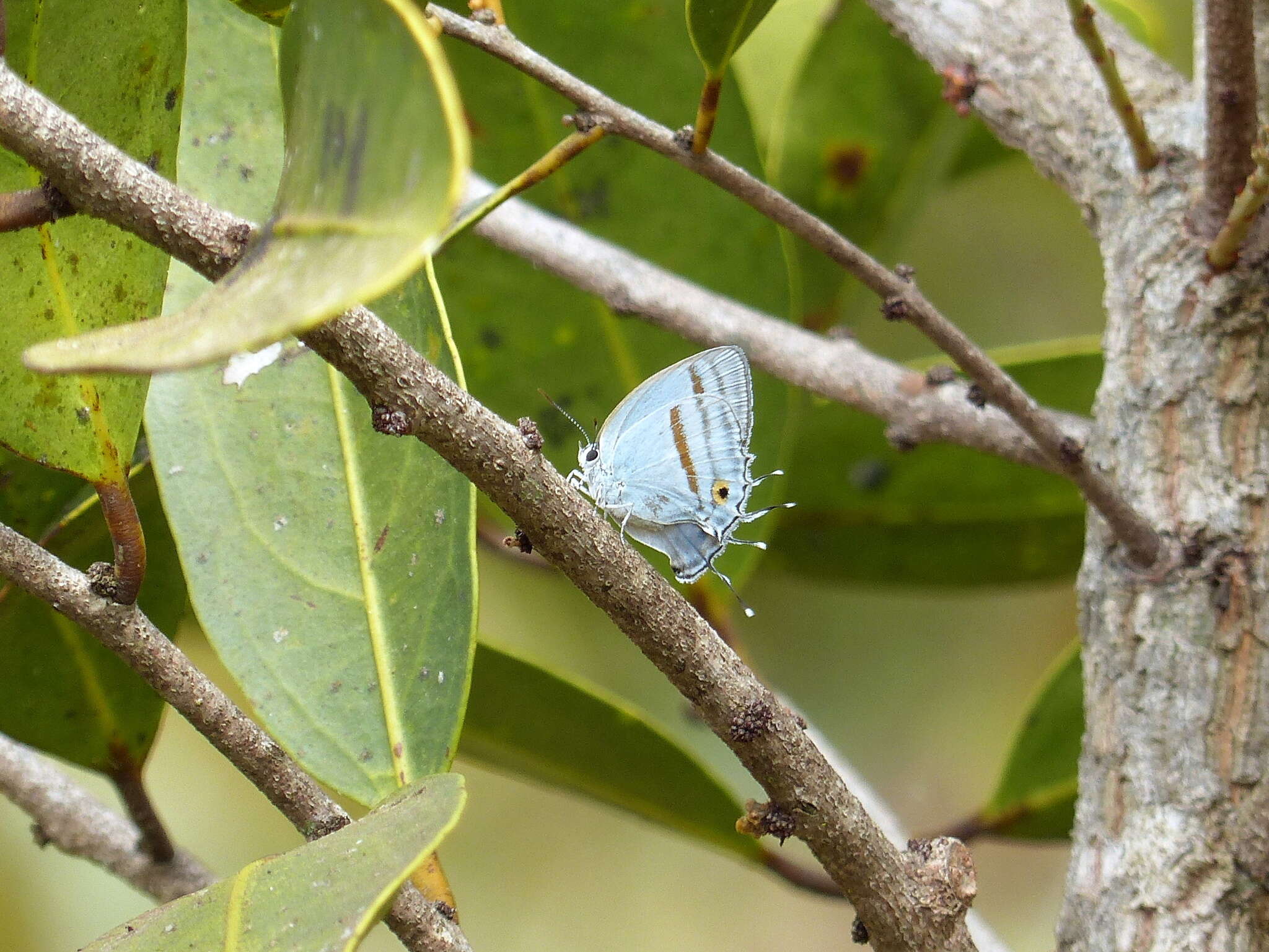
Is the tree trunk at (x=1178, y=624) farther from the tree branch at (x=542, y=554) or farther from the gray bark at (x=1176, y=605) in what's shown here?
the tree branch at (x=542, y=554)

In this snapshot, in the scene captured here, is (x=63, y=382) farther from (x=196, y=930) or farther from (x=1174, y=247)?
(x=1174, y=247)

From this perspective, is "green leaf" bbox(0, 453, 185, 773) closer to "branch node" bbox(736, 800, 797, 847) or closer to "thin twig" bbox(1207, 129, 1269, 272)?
"branch node" bbox(736, 800, 797, 847)

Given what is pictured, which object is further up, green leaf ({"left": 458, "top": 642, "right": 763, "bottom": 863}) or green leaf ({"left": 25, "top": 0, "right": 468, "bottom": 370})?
green leaf ({"left": 25, "top": 0, "right": 468, "bottom": 370})

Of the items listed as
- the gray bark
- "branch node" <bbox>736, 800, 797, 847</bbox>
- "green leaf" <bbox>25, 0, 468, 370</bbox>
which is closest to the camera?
"green leaf" <bbox>25, 0, 468, 370</bbox>

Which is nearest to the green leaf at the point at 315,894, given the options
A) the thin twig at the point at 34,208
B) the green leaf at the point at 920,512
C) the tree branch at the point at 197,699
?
the tree branch at the point at 197,699

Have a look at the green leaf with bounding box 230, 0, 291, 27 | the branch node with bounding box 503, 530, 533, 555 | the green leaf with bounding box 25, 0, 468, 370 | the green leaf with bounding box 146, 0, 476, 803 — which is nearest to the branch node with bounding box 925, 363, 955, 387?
the green leaf with bounding box 146, 0, 476, 803

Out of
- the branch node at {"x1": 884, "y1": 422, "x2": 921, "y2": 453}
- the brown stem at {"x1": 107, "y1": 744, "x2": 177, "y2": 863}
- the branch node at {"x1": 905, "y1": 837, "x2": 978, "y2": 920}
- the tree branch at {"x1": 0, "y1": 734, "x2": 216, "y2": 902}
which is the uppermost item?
the branch node at {"x1": 884, "y1": 422, "x2": 921, "y2": 453}

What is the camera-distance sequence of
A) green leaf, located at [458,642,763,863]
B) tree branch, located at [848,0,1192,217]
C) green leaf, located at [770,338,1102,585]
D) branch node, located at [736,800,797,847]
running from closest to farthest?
1. branch node, located at [736,800,797,847]
2. tree branch, located at [848,0,1192,217]
3. green leaf, located at [458,642,763,863]
4. green leaf, located at [770,338,1102,585]
